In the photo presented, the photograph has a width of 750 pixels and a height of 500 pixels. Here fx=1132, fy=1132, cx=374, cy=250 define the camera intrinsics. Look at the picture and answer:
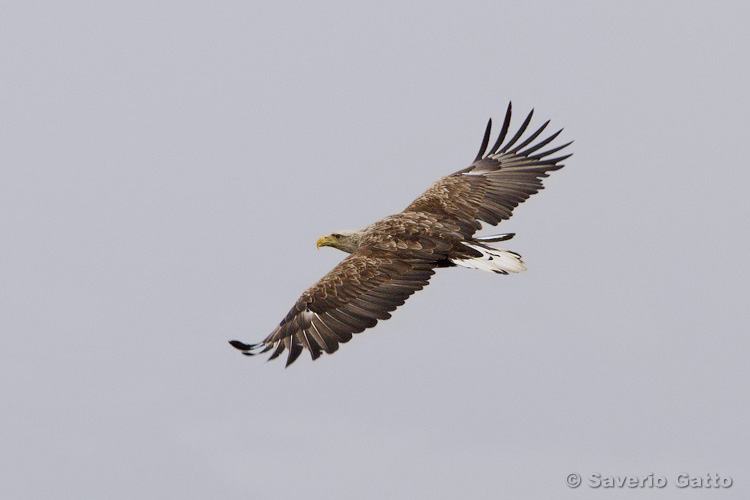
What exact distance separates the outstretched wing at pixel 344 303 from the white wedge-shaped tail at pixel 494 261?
80cm

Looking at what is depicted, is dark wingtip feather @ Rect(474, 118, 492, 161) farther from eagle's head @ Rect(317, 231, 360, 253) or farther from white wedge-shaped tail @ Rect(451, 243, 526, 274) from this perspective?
eagle's head @ Rect(317, 231, 360, 253)

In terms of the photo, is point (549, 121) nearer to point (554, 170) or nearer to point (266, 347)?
point (554, 170)

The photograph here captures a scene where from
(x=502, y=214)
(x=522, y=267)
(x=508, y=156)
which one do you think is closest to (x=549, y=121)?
(x=508, y=156)

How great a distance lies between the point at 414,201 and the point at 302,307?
3445 mm

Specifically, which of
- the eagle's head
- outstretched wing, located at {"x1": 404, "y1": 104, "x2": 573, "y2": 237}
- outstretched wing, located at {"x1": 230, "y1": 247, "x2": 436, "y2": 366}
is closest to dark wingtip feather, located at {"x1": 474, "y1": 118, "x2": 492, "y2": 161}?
outstretched wing, located at {"x1": 404, "y1": 104, "x2": 573, "y2": 237}

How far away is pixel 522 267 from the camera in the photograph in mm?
17125

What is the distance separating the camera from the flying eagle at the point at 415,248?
51.3ft

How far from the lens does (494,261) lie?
56.2 ft

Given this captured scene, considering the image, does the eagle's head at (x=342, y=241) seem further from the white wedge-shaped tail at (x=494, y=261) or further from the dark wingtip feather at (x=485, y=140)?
the dark wingtip feather at (x=485, y=140)

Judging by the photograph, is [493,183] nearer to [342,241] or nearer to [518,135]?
[518,135]

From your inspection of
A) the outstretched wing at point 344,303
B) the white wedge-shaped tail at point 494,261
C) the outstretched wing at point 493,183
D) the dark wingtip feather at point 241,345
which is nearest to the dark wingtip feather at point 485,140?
the outstretched wing at point 493,183

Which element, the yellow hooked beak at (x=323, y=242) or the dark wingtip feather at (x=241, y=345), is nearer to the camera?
the dark wingtip feather at (x=241, y=345)

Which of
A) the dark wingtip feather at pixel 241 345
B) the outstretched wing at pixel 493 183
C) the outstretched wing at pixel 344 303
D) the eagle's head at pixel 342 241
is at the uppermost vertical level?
the outstretched wing at pixel 493 183

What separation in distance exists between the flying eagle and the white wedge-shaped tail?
0.01 m
